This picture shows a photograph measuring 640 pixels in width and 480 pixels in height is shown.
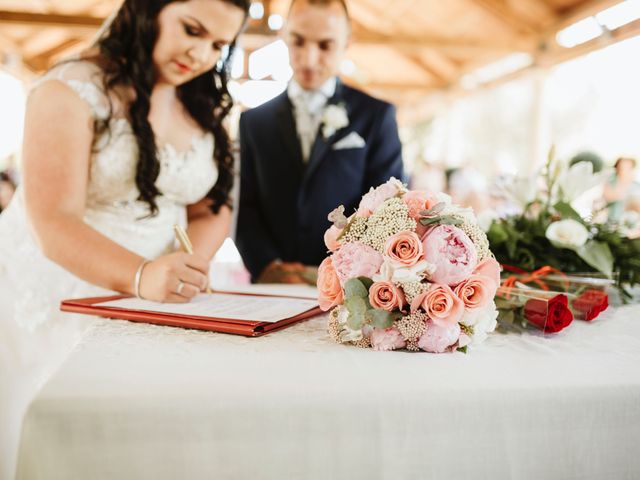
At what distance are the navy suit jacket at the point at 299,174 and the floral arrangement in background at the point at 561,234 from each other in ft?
2.68

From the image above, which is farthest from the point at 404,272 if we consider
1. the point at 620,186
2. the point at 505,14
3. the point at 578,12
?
the point at 505,14

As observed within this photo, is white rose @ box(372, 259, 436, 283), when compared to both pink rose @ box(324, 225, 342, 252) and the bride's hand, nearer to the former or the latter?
pink rose @ box(324, 225, 342, 252)

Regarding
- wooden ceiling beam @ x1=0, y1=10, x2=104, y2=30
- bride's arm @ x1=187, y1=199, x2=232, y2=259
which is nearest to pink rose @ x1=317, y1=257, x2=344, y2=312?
bride's arm @ x1=187, y1=199, x2=232, y2=259

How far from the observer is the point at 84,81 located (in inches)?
52.1

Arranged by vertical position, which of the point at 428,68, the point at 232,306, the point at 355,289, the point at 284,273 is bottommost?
the point at 284,273

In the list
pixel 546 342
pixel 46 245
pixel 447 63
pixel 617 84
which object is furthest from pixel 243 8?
pixel 447 63

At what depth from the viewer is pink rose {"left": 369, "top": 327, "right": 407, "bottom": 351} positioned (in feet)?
2.64

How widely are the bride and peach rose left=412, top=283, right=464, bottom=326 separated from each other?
55cm

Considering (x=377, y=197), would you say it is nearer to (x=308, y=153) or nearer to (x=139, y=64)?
(x=139, y=64)

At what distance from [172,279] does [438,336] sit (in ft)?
1.90

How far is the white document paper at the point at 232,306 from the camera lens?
0.94 meters

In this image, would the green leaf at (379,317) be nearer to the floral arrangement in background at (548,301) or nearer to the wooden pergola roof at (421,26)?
the floral arrangement in background at (548,301)

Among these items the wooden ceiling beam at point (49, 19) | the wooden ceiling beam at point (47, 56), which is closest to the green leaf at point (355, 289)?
the wooden ceiling beam at point (49, 19)

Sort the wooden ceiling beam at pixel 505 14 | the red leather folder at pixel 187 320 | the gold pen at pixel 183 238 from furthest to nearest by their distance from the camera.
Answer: the wooden ceiling beam at pixel 505 14 < the gold pen at pixel 183 238 < the red leather folder at pixel 187 320
